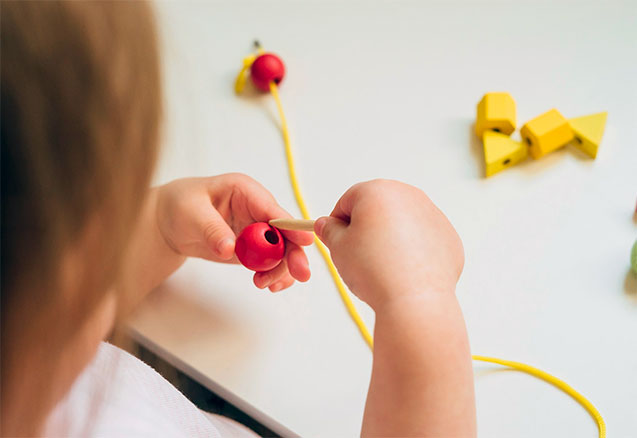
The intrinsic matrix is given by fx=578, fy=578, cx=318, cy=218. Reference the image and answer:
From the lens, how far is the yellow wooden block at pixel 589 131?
602 mm

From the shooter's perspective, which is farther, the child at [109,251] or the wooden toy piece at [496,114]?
the wooden toy piece at [496,114]

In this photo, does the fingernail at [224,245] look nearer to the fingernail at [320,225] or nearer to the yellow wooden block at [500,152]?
the fingernail at [320,225]

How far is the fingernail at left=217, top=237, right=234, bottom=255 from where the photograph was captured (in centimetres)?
49

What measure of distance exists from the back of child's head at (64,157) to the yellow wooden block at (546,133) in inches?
17.3

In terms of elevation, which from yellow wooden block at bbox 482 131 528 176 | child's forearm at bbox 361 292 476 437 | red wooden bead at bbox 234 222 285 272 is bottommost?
child's forearm at bbox 361 292 476 437

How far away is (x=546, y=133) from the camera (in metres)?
0.60

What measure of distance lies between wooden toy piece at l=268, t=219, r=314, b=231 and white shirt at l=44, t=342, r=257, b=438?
16 cm

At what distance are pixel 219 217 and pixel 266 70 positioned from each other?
260 mm

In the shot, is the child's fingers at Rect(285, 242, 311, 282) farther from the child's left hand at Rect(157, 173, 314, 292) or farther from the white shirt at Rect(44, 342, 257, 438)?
the white shirt at Rect(44, 342, 257, 438)

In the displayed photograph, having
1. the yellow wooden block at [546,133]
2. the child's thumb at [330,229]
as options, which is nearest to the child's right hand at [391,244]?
the child's thumb at [330,229]

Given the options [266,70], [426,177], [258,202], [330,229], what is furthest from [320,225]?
[266,70]

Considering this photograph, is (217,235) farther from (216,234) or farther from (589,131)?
(589,131)

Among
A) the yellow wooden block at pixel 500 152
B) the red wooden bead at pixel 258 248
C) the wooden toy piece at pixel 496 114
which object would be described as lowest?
the red wooden bead at pixel 258 248

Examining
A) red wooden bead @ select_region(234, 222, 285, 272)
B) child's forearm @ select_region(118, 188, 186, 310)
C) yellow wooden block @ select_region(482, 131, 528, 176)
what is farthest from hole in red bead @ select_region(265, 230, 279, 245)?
yellow wooden block @ select_region(482, 131, 528, 176)
